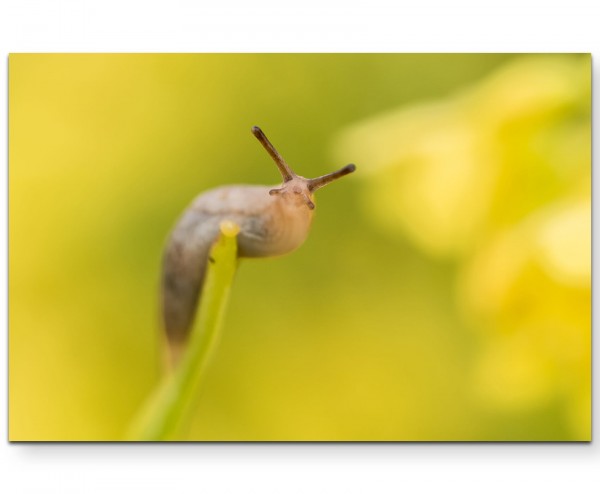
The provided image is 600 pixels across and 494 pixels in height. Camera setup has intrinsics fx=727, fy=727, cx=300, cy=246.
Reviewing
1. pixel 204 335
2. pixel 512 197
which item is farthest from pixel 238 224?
pixel 512 197

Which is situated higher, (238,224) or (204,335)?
(238,224)

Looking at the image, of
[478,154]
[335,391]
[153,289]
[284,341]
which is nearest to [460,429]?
[335,391]

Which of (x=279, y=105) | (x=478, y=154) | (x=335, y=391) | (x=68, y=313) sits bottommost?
(x=335, y=391)

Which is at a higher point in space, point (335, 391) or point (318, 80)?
point (318, 80)

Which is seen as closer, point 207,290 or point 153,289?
point 207,290

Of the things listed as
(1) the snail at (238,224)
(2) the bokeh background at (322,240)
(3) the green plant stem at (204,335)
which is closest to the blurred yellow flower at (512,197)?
(2) the bokeh background at (322,240)

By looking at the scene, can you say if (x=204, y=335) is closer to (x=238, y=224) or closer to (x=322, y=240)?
(x=238, y=224)

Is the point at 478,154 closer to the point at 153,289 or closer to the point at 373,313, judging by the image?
the point at 373,313
